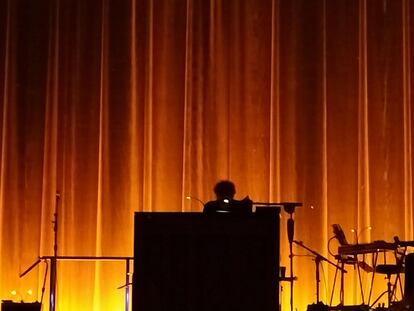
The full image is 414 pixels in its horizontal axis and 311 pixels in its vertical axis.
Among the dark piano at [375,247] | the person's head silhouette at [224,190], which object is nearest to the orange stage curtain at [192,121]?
the dark piano at [375,247]

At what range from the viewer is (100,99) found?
7.47 meters

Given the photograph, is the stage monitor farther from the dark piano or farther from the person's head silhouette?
the dark piano

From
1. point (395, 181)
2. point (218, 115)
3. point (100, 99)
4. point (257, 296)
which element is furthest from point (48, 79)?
point (257, 296)

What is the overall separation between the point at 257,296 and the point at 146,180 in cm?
495

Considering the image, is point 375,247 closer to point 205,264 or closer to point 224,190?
point 224,190

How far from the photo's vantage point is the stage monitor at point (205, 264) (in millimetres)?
2479

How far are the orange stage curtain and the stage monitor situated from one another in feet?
15.6

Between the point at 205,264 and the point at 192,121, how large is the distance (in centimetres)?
496

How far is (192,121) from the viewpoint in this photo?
740 cm

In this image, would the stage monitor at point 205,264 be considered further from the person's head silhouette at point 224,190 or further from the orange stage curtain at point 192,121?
the orange stage curtain at point 192,121

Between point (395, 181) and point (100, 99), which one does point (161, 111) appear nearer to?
point (100, 99)

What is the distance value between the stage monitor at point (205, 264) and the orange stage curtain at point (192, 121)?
4763 millimetres

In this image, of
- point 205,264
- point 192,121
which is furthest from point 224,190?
point 205,264

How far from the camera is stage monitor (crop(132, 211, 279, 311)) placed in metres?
2.48
